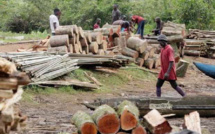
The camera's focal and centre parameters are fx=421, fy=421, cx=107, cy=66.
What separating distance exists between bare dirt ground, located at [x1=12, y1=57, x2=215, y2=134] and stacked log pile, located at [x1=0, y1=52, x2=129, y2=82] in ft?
2.11

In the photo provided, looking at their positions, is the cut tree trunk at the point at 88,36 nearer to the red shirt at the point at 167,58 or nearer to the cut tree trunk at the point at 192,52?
the red shirt at the point at 167,58

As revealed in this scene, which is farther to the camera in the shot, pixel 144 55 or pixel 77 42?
pixel 144 55

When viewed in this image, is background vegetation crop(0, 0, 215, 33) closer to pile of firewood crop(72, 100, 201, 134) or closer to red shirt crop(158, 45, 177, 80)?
red shirt crop(158, 45, 177, 80)

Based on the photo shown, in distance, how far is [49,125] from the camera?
779 centimetres

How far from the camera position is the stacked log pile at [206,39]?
22.7 meters

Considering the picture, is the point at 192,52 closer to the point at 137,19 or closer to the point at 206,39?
the point at 206,39

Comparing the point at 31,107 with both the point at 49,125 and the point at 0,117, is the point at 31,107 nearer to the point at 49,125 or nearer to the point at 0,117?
the point at 49,125

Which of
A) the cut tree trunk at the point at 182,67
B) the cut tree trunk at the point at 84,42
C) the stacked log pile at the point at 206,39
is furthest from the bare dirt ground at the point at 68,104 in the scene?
the stacked log pile at the point at 206,39

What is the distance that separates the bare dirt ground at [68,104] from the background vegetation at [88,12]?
1071 centimetres

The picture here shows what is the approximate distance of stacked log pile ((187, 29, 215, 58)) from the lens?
22734 mm

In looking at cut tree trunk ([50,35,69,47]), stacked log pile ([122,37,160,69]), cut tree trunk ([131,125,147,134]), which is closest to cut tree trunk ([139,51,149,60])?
stacked log pile ([122,37,160,69])

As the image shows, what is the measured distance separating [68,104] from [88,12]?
19.5 meters

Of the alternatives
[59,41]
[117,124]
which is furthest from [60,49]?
[117,124]

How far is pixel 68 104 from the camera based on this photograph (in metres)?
10.1
